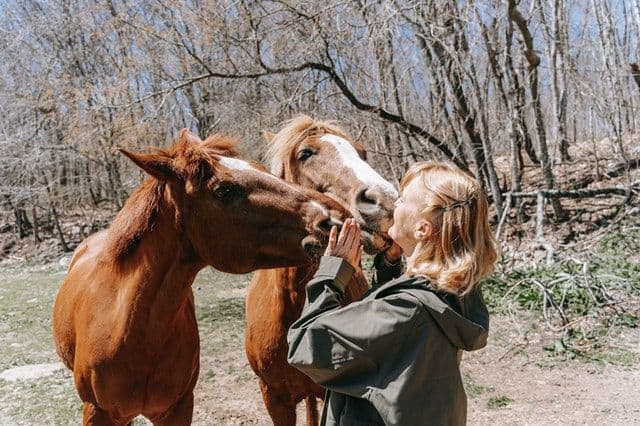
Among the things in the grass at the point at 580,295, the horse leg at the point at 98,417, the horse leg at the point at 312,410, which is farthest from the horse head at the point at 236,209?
the grass at the point at 580,295

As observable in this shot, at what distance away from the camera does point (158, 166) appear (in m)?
2.01

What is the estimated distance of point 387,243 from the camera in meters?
2.32

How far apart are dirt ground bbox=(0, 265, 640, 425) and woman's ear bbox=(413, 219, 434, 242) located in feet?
10.1

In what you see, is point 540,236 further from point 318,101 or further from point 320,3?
point 320,3

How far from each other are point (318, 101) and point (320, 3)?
1.49m

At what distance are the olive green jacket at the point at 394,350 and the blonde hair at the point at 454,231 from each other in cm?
8

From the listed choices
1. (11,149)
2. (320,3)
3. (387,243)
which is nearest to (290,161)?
(387,243)

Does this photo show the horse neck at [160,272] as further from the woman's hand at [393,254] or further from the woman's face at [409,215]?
the woman's face at [409,215]

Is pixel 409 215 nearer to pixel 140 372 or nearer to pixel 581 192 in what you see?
pixel 140 372

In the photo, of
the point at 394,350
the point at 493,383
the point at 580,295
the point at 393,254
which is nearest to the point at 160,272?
the point at 393,254

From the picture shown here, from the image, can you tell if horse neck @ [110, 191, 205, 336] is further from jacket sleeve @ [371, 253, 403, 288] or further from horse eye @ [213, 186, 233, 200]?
jacket sleeve @ [371, 253, 403, 288]

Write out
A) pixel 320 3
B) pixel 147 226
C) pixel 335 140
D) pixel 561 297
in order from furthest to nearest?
1. pixel 320 3
2. pixel 561 297
3. pixel 335 140
4. pixel 147 226

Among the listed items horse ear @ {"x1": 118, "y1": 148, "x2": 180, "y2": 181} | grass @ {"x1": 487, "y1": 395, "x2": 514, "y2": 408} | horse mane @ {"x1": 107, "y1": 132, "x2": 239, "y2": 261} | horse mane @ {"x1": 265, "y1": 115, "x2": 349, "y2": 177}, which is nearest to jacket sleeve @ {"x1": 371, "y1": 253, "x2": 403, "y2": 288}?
horse mane @ {"x1": 107, "y1": 132, "x2": 239, "y2": 261}

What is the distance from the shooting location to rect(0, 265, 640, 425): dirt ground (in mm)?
4102
